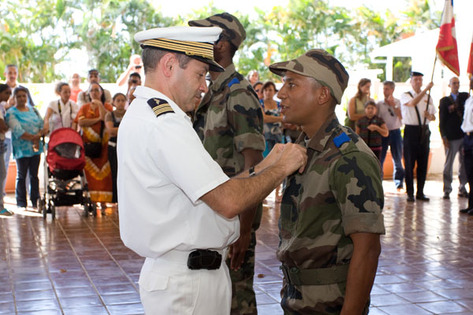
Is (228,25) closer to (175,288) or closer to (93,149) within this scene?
(175,288)

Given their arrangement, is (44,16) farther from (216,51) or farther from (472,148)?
(216,51)

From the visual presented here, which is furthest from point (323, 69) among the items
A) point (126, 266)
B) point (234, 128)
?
point (126, 266)

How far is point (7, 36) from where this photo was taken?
30.3m

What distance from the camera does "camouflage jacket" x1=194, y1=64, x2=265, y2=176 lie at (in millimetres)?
3389

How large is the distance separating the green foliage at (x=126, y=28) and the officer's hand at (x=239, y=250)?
3087cm

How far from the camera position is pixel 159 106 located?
216cm

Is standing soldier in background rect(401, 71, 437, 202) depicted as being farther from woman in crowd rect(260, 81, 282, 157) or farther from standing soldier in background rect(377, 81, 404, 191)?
woman in crowd rect(260, 81, 282, 157)

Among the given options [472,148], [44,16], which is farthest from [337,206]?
[44,16]

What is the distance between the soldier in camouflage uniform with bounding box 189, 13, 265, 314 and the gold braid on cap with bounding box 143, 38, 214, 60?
1158 millimetres

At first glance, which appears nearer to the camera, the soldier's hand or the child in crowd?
the soldier's hand

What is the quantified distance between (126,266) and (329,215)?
12.7ft

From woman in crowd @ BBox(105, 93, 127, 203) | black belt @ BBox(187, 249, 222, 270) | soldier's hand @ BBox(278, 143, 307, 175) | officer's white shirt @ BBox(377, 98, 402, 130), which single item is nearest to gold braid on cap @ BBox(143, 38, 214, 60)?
soldier's hand @ BBox(278, 143, 307, 175)

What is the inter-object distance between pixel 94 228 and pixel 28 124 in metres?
1.91

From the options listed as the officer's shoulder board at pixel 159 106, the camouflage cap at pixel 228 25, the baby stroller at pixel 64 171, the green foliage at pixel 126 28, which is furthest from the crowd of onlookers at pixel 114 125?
the green foliage at pixel 126 28
